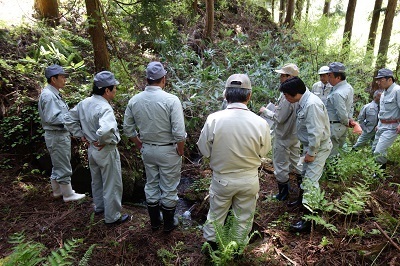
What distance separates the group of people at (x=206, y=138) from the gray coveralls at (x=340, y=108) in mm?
17

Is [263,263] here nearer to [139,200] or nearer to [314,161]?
[314,161]

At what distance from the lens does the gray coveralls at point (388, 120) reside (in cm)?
579

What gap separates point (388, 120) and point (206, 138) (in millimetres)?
4680

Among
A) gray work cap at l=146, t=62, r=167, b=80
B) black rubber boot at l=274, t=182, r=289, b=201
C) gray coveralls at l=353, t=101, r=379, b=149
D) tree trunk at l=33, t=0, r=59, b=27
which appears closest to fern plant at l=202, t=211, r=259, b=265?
black rubber boot at l=274, t=182, r=289, b=201

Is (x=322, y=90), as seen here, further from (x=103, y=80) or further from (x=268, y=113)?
(x=103, y=80)

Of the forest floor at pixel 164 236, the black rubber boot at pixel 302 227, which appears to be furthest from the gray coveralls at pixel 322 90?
the black rubber boot at pixel 302 227

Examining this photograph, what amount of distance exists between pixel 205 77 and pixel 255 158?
6829 millimetres

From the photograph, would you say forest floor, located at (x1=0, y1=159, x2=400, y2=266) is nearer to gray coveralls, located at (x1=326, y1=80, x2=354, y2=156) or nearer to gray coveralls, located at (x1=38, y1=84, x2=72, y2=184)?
gray coveralls, located at (x1=38, y1=84, x2=72, y2=184)

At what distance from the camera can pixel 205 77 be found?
977 cm

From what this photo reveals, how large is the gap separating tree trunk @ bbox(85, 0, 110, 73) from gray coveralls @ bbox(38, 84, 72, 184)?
1905 millimetres

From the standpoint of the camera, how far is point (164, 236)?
4180 mm

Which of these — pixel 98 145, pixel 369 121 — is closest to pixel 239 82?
pixel 98 145

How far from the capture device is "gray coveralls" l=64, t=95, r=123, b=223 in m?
3.95

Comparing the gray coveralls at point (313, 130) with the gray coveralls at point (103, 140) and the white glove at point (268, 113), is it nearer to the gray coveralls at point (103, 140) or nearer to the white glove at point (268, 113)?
the white glove at point (268, 113)
